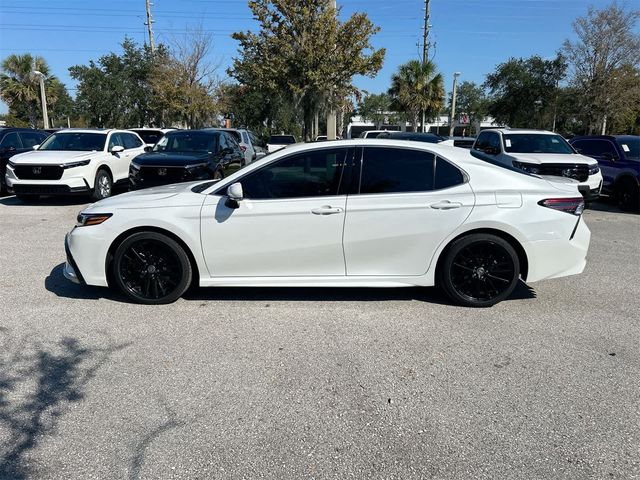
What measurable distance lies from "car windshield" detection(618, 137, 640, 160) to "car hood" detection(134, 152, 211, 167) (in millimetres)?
9641

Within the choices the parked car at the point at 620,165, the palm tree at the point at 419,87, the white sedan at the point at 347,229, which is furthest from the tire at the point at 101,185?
the palm tree at the point at 419,87

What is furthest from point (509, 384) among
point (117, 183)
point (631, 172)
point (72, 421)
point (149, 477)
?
point (117, 183)

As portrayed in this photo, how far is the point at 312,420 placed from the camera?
3090 mm

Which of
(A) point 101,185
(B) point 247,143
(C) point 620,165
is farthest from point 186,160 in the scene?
(C) point 620,165

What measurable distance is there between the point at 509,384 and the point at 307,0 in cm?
2211

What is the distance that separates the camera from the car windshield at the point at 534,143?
37.4ft

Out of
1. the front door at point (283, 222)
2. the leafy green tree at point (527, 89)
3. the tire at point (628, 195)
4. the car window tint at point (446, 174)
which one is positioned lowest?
the tire at point (628, 195)

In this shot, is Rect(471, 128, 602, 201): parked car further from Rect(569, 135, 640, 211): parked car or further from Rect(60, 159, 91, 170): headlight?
Rect(60, 159, 91, 170): headlight

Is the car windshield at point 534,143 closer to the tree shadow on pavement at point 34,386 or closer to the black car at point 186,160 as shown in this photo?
the black car at point 186,160

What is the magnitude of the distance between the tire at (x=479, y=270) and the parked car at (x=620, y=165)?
27.3 ft

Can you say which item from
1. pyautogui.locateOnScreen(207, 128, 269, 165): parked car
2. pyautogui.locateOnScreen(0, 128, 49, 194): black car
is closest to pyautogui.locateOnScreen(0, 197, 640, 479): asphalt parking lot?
pyautogui.locateOnScreen(0, 128, 49, 194): black car

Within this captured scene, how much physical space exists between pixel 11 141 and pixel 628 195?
15.2 meters

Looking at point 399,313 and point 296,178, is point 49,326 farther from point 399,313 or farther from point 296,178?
point 399,313

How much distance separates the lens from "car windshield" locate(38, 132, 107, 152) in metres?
11.9
